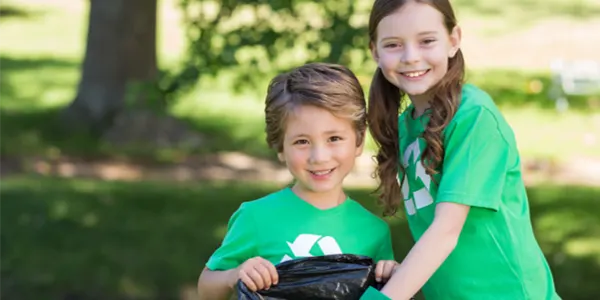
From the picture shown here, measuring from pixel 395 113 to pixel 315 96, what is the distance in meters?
0.40

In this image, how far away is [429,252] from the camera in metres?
2.57

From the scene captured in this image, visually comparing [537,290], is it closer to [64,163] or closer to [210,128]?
[64,163]

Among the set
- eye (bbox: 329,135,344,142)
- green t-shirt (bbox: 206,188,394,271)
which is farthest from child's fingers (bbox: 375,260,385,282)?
eye (bbox: 329,135,344,142)

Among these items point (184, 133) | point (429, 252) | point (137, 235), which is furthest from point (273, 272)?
point (184, 133)

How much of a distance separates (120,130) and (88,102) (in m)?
0.51

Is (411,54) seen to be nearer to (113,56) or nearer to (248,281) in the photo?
(248,281)

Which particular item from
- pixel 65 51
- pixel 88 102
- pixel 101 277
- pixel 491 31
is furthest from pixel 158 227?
pixel 491 31

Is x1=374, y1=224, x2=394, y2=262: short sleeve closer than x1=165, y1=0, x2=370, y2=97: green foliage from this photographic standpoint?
Yes

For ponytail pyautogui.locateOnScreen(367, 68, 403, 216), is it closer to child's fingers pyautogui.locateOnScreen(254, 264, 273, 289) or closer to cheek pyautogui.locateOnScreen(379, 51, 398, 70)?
cheek pyautogui.locateOnScreen(379, 51, 398, 70)

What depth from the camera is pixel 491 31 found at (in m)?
21.2

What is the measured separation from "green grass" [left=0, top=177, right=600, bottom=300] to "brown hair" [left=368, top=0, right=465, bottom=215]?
11.8ft

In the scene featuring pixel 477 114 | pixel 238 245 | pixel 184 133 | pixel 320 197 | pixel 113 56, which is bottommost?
pixel 184 133

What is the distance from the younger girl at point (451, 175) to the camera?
8.56 ft

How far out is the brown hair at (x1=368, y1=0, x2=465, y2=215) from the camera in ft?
8.84
